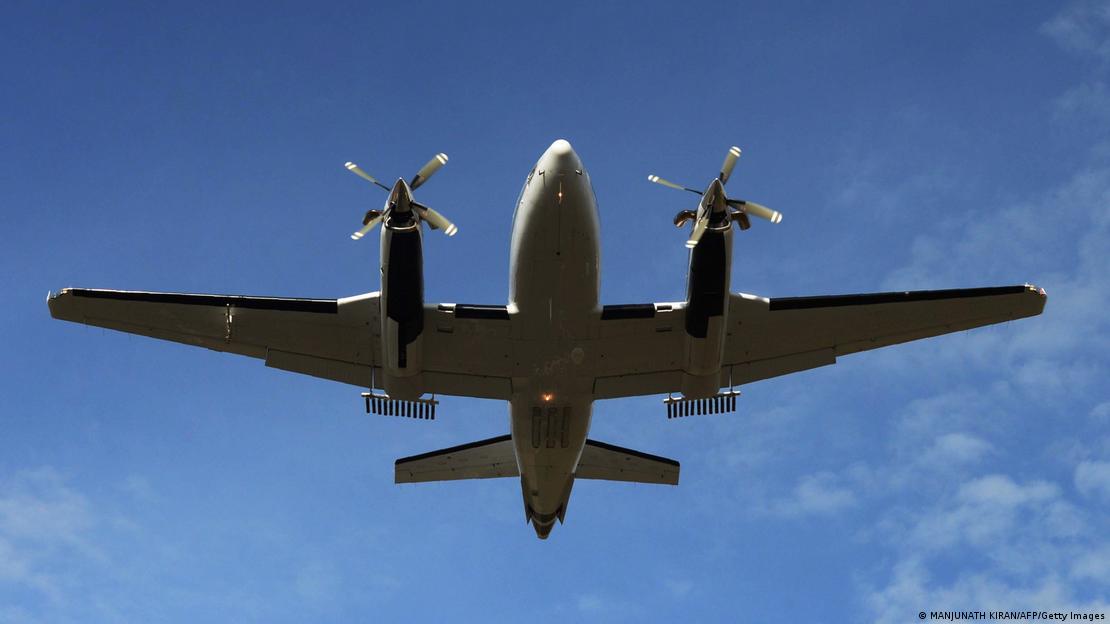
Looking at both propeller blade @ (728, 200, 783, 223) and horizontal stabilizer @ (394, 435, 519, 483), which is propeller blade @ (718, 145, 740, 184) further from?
A: horizontal stabilizer @ (394, 435, 519, 483)

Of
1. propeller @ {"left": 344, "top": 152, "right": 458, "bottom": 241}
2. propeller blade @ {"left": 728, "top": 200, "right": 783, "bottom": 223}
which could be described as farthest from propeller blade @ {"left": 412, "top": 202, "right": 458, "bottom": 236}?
propeller blade @ {"left": 728, "top": 200, "right": 783, "bottom": 223}

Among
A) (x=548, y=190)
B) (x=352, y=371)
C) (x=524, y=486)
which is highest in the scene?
(x=548, y=190)

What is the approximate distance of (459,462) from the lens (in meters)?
29.6

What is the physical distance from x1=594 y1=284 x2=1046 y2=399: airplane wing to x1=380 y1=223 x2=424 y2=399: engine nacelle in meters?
4.74

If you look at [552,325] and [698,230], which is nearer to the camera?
[698,230]

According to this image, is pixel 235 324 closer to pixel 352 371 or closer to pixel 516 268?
pixel 352 371

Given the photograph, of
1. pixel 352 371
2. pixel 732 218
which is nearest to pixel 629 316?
pixel 732 218

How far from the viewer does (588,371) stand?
2581 centimetres

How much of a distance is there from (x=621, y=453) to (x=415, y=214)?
37.2 feet

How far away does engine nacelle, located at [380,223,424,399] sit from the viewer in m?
22.5

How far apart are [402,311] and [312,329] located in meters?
3.63

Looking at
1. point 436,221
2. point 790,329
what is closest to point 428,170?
point 436,221

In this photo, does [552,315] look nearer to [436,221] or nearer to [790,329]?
[436,221]

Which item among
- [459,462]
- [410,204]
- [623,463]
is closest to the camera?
[410,204]
